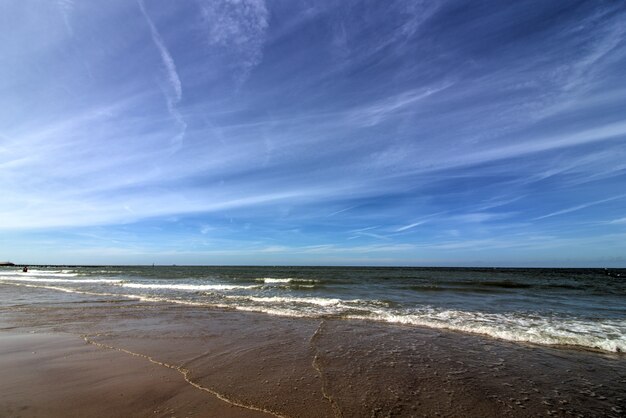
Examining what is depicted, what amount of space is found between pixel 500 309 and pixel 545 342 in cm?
659

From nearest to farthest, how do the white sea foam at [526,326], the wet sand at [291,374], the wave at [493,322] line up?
1. the wet sand at [291,374]
2. the white sea foam at [526,326]
3. the wave at [493,322]

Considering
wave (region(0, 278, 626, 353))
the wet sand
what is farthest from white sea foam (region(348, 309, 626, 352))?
the wet sand

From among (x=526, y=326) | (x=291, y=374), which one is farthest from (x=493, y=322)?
(x=291, y=374)

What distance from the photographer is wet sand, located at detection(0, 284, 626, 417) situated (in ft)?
14.9

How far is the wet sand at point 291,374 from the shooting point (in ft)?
14.9

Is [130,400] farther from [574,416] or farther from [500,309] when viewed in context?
[500,309]

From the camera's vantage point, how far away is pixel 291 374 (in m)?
5.81

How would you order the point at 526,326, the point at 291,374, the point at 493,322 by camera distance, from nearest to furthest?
the point at 291,374 → the point at 526,326 → the point at 493,322

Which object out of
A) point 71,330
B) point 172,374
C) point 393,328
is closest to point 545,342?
point 393,328

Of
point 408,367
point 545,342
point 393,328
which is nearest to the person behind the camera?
point 408,367

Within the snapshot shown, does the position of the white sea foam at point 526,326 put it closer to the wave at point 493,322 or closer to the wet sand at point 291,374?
the wave at point 493,322

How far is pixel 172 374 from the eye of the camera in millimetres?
5727

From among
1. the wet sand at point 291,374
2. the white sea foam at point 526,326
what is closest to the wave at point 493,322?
the white sea foam at point 526,326

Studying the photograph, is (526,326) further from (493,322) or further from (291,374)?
(291,374)
